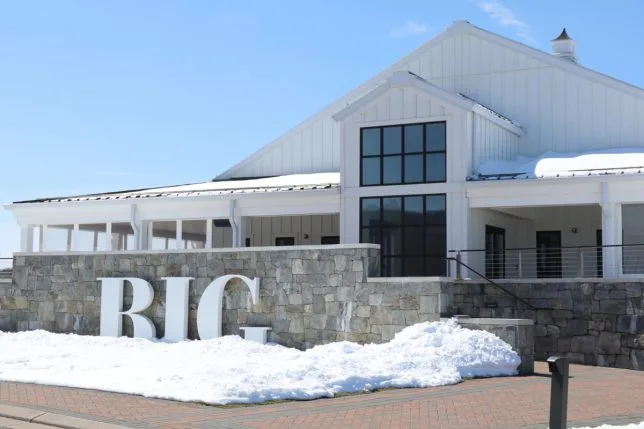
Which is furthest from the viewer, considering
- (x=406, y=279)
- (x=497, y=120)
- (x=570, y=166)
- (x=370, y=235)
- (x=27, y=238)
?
(x=27, y=238)

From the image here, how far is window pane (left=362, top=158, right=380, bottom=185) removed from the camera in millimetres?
25812

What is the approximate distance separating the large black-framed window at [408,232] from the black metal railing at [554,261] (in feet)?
2.37

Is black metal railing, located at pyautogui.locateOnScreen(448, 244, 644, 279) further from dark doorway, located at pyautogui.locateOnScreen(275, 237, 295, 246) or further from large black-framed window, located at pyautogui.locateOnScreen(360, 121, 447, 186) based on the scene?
dark doorway, located at pyautogui.locateOnScreen(275, 237, 295, 246)

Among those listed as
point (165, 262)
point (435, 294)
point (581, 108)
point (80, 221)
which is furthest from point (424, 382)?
point (80, 221)

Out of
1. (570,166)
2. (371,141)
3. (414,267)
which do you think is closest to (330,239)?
(371,141)

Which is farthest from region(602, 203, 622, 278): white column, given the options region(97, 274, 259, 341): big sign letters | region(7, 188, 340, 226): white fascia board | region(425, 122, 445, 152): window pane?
region(97, 274, 259, 341): big sign letters

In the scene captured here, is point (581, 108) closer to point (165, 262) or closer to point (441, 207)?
point (441, 207)

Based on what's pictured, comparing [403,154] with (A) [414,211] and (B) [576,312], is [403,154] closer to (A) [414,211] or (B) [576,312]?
(A) [414,211]

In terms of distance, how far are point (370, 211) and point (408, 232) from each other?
1300 millimetres

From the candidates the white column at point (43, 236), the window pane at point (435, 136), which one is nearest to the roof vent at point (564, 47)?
the window pane at point (435, 136)

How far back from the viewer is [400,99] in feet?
84.1

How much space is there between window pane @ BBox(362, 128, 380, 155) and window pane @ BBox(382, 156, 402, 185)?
41cm

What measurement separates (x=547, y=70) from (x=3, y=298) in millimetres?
18266

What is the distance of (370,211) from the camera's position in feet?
84.5
